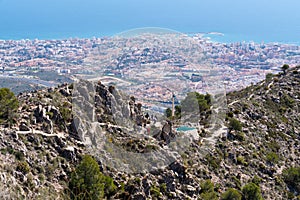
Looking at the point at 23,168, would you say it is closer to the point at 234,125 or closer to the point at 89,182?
the point at 89,182

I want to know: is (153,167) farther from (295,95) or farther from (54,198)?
(295,95)

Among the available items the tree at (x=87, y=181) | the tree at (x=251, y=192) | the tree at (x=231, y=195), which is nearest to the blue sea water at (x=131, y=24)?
the tree at (x=251, y=192)

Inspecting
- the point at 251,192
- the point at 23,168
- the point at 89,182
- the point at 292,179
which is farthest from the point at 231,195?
the point at 23,168

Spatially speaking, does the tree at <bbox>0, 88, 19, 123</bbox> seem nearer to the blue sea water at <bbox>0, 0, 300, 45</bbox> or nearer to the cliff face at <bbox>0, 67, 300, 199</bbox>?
the cliff face at <bbox>0, 67, 300, 199</bbox>

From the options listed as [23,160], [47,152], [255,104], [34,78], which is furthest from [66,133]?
[34,78]

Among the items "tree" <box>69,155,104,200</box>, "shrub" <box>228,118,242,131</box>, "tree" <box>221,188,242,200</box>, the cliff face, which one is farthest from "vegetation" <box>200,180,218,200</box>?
"shrub" <box>228,118,242,131</box>

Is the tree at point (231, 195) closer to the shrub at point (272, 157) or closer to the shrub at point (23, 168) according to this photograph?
the shrub at point (272, 157)
